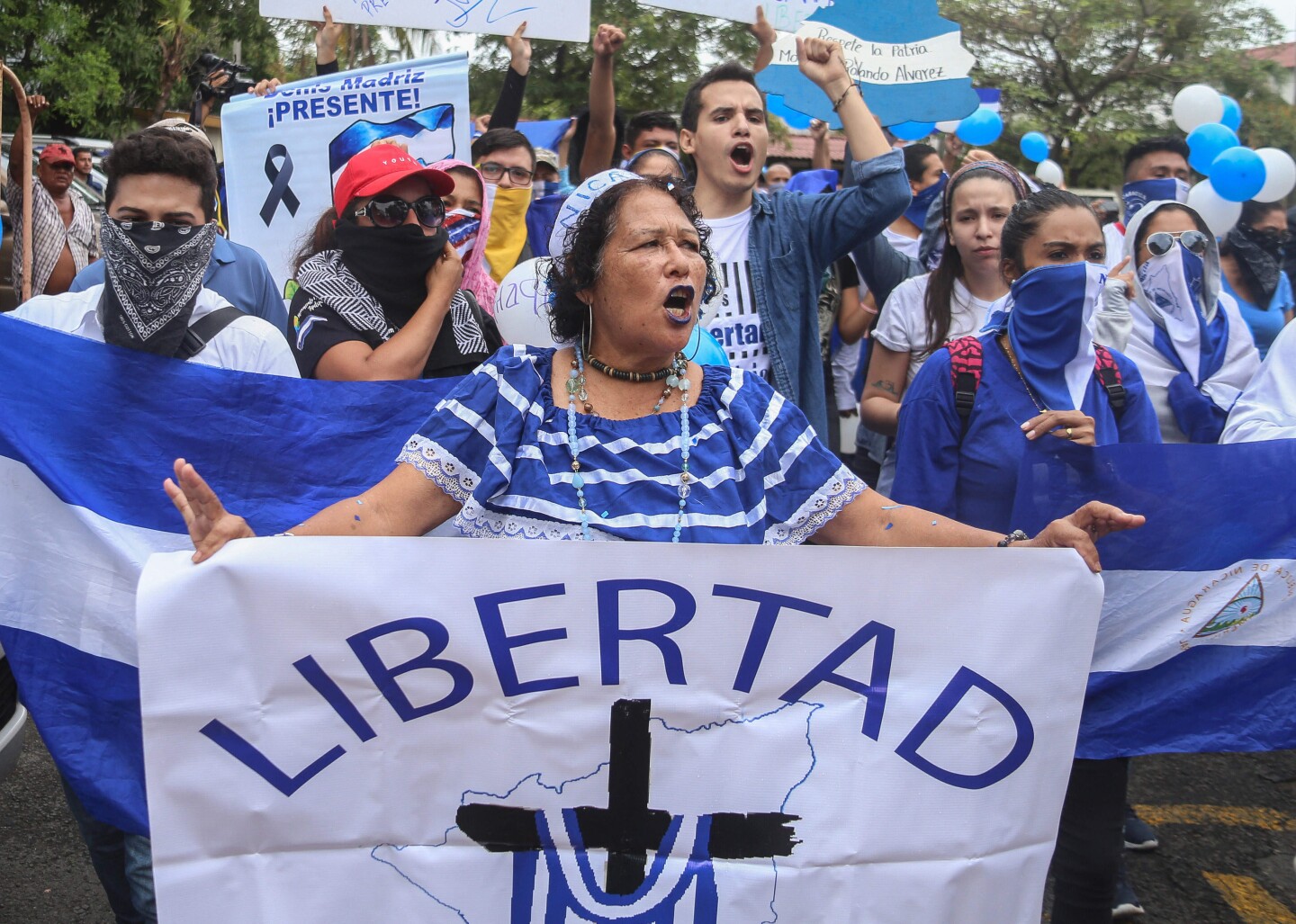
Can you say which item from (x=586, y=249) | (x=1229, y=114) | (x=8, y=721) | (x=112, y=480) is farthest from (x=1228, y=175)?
(x=8, y=721)

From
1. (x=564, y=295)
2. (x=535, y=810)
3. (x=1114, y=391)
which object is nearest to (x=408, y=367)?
(x=564, y=295)

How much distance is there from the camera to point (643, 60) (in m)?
23.1

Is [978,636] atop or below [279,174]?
below

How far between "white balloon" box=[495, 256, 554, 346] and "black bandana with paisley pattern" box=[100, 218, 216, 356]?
2.87 ft

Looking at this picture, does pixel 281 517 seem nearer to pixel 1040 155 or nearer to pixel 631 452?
pixel 631 452

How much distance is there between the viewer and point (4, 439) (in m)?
2.77

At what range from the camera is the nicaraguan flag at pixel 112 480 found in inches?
107

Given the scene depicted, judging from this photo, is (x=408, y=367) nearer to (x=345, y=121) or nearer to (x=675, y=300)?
(x=675, y=300)

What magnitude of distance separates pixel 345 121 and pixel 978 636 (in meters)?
3.42

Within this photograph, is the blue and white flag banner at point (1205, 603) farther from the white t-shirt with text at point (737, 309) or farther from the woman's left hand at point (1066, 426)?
the white t-shirt with text at point (737, 309)

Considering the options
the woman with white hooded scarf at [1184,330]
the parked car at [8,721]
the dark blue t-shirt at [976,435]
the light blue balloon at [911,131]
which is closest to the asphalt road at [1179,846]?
the parked car at [8,721]

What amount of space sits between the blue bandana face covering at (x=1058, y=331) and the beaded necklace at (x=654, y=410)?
1.03 meters

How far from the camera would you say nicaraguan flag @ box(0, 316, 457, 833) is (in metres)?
2.72

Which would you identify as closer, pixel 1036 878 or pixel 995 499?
pixel 1036 878
